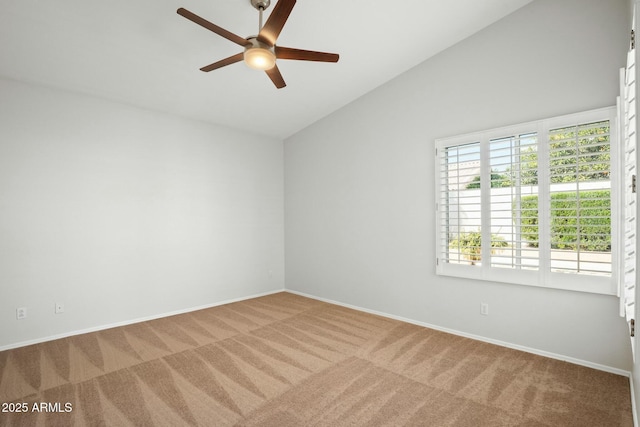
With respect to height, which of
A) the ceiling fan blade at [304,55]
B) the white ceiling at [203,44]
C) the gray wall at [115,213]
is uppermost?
the white ceiling at [203,44]

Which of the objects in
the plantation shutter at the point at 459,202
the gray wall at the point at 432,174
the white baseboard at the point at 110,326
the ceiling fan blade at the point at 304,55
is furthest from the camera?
the plantation shutter at the point at 459,202

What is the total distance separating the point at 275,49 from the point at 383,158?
7.45 ft

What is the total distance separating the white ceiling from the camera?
2688mm

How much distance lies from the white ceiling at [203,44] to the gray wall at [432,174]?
1.27ft

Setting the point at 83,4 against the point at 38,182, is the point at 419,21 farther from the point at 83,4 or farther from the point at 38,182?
the point at 38,182

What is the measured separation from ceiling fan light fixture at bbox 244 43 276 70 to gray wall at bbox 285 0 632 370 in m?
2.20

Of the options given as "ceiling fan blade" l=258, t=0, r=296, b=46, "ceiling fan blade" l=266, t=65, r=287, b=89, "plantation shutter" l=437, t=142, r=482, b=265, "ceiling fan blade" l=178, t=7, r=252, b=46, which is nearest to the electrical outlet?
"plantation shutter" l=437, t=142, r=482, b=265

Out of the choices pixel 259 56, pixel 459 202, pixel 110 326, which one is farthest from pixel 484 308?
pixel 110 326

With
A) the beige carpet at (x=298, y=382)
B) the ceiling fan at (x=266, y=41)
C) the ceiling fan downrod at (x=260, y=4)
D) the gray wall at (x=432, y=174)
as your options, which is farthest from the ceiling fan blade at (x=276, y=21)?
the beige carpet at (x=298, y=382)

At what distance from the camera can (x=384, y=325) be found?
3898 millimetres

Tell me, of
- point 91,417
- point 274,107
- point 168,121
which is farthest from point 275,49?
point 91,417

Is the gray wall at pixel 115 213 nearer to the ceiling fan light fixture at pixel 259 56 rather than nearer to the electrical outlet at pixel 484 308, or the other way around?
the ceiling fan light fixture at pixel 259 56

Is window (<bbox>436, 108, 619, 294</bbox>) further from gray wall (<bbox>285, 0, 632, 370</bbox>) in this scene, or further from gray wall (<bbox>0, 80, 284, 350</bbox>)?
gray wall (<bbox>0, 80, 284, 350</bbox>)

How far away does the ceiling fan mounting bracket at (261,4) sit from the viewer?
2630 millimetres
